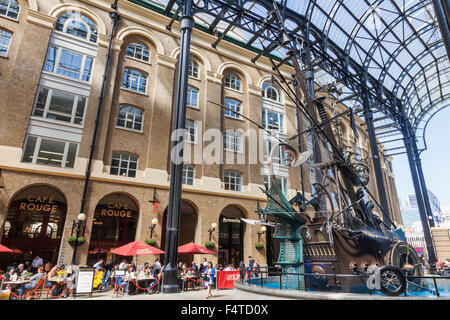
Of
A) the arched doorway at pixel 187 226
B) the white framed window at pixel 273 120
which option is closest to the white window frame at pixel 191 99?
the white framed window at pixel 273 120

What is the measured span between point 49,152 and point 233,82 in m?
15.9

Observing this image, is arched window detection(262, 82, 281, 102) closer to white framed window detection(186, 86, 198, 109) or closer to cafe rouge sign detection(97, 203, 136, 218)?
white framed window detection(186, 86, 198, 109)

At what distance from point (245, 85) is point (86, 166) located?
15.7 m

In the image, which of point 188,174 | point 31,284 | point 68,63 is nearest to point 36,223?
point 31,284

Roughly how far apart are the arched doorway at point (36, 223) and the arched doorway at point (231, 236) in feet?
34.9

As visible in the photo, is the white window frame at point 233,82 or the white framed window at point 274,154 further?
the white window frame at point 233,82

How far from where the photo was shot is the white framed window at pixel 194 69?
2330 centimetres

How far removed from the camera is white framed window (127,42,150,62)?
68.9 feet

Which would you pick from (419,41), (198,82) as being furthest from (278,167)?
(419,41)

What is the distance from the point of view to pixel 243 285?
8.54m

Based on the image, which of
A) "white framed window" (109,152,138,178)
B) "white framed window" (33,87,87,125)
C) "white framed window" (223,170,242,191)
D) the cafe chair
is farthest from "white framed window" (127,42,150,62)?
the cafe chair

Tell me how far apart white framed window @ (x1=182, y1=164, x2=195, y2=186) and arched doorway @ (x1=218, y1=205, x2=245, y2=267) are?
3.50 m

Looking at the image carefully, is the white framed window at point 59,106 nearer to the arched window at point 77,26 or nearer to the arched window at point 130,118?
the arched window at point 130,118

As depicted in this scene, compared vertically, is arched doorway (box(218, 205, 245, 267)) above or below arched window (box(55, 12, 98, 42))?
below
